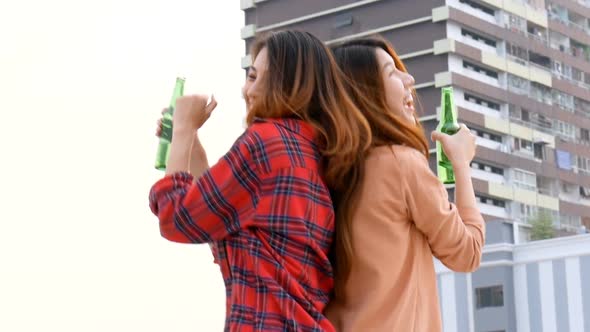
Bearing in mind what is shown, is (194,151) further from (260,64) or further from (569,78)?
(569,78)

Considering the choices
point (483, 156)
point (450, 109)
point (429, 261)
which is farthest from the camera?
point (483, 156)

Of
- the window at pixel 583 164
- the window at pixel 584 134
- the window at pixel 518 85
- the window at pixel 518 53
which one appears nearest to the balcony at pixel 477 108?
the window at pixel 518 85

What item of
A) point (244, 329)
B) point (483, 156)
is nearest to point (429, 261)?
point (244, 329)

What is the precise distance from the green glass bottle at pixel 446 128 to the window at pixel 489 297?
28601 millimetres

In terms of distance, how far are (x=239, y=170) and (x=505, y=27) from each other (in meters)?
43.9

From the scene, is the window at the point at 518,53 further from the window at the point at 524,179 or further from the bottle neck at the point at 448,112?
the bottle neck at the point at 448,112

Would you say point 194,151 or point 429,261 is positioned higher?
point 194,151

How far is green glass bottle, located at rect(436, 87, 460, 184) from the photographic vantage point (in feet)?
5.92

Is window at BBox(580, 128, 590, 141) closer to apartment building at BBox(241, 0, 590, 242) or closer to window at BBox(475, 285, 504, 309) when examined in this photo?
apartment building at BBox(241, 0, 590, 242)

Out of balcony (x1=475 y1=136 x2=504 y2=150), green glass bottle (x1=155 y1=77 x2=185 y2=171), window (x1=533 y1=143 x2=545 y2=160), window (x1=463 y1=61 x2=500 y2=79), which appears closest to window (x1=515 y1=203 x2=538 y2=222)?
window (x1=533 y1=143 x2=545 y2=160)

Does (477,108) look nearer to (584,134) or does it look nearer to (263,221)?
(584,134)

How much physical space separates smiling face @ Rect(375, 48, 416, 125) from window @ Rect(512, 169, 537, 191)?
1667 inches

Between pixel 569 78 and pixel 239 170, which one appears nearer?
pixel 239 170

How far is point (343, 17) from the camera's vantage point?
4512 cm
